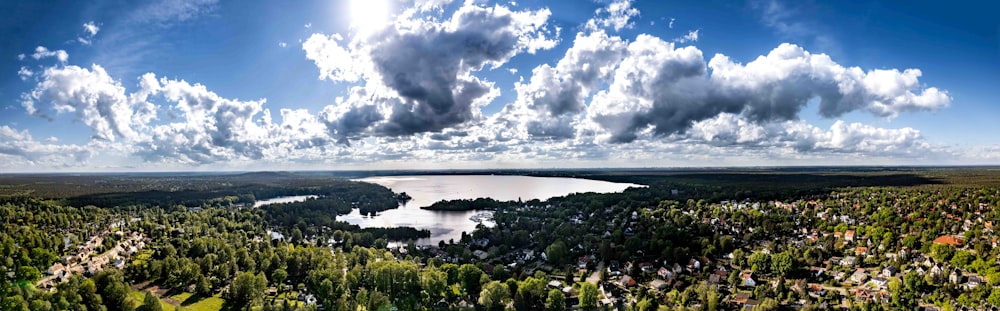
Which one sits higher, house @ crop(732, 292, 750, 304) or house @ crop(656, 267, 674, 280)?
house @ crop(656, 267, 674, 280)

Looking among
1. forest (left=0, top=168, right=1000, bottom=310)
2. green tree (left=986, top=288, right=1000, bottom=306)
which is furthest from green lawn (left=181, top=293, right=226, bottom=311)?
green tree (left=986, top=288, right=1000, bottom=306)

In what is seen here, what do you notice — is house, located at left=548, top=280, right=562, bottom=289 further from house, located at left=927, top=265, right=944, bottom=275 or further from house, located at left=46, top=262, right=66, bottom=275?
house, located at left=46, top=262, right=66, bottom=275

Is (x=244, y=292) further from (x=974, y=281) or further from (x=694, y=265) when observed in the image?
(x=974, y=281)

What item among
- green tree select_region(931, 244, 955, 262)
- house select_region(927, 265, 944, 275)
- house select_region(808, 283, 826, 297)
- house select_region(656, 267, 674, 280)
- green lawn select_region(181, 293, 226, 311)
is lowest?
green lawn select_region(181, 293, 226, 311)

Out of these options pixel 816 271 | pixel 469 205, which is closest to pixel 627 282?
pixel 816 271

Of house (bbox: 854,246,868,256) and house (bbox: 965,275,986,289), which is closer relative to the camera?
house (bbox: 965,275,986,289)

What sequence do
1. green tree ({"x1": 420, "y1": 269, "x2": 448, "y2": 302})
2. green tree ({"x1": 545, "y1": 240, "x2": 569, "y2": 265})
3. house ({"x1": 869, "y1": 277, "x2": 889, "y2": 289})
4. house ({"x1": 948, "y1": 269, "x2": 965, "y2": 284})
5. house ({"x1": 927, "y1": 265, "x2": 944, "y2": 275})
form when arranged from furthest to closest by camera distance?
green tree ({"x1": 545, "y1": 240, "x2": 569, "y2": 265}), house ({"x1": 869, "y1": 277, "x2": 889, "y2": 289}), house ({"x1": 927, "y1": 265, "x2": 944, "y2": 275}), house ({"x1": 948, "y1": 269, "x2": 965, "y2": 284}), green tree ({"x1": 420, "y1": 269, "x2": 448, "y2": 302})

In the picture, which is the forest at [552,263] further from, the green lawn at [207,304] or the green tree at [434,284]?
the green lawn at [207,304]

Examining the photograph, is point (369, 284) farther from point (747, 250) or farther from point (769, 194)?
point (769, 194)

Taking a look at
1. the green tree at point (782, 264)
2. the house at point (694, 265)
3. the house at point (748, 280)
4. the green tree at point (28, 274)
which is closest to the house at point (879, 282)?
the green tree at point (782, 264)
